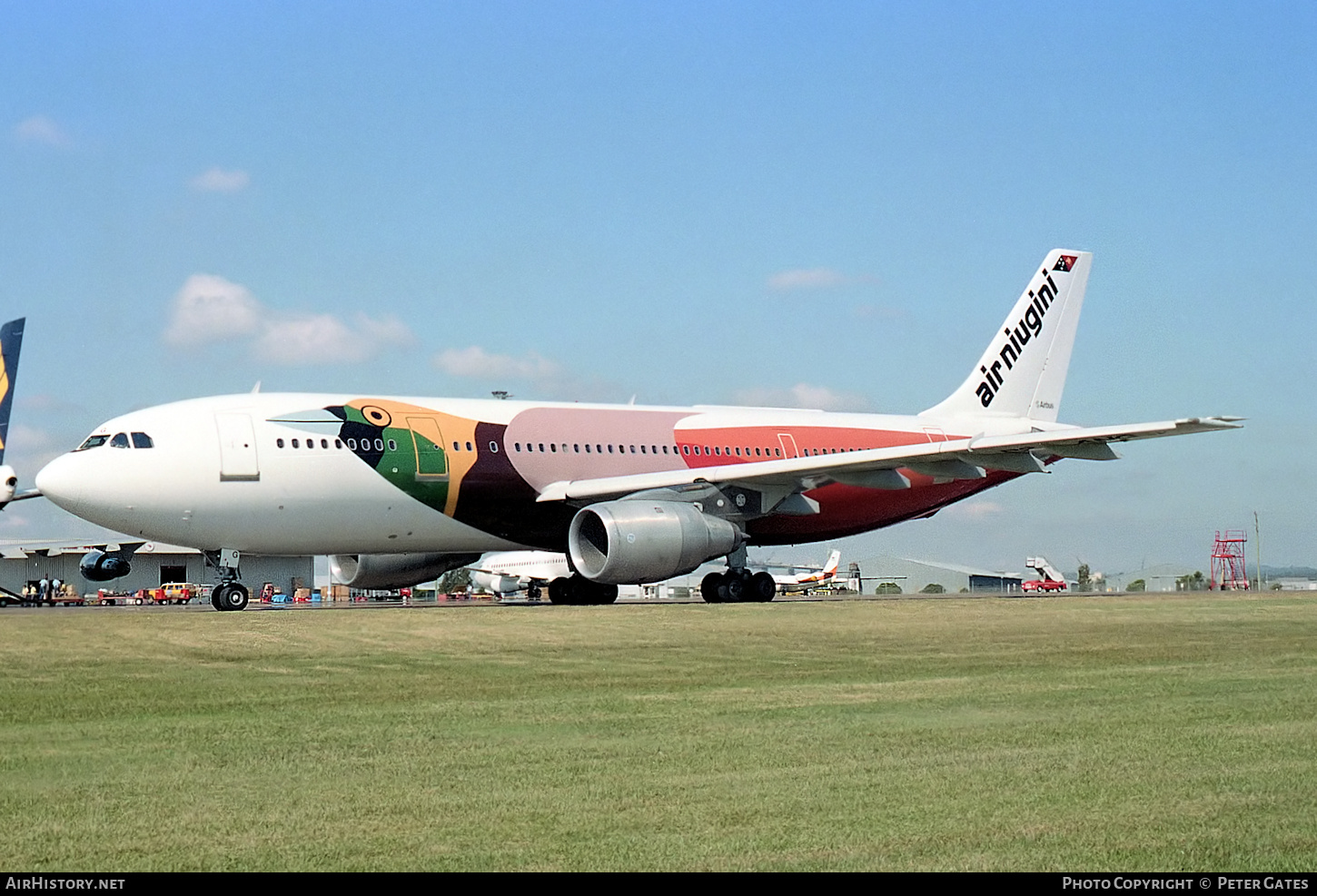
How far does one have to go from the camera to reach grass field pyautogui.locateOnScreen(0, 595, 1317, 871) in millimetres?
5996

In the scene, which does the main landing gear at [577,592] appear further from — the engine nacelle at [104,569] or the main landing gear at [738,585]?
the engine nacelle at [104,569]

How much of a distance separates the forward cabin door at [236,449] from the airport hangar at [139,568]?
41328mm

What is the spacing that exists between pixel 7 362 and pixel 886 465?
93.1 ft

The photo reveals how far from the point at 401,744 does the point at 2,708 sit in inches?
135

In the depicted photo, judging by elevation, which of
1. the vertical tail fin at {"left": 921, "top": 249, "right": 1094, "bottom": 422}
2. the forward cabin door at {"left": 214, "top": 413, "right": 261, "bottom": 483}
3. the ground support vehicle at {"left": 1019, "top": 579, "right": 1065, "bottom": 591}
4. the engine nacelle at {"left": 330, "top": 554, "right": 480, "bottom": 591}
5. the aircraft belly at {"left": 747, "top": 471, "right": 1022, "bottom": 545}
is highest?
the vertical tail fin at {"left": 921, "top": 249, "right": 1094, "bottom": 422}

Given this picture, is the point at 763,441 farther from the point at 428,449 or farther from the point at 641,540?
the point at 428,449

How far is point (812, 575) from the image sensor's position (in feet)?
265

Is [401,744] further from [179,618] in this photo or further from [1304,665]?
[179,618]

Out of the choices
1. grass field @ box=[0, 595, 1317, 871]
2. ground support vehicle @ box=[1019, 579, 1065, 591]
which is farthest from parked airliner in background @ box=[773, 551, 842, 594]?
grass field @ box=[0, 595, 1317, 871]

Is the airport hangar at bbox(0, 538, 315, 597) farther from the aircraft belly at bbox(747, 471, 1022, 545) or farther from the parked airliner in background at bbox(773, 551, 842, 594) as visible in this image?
the aircraft belly at bbox(747, 471, 1022, 545)

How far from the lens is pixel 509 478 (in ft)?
93.9

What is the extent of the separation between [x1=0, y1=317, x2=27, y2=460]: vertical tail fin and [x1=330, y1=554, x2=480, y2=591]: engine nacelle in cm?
1678

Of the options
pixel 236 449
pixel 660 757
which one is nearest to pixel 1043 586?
pixel 236 449

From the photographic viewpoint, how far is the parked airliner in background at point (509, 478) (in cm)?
2572
